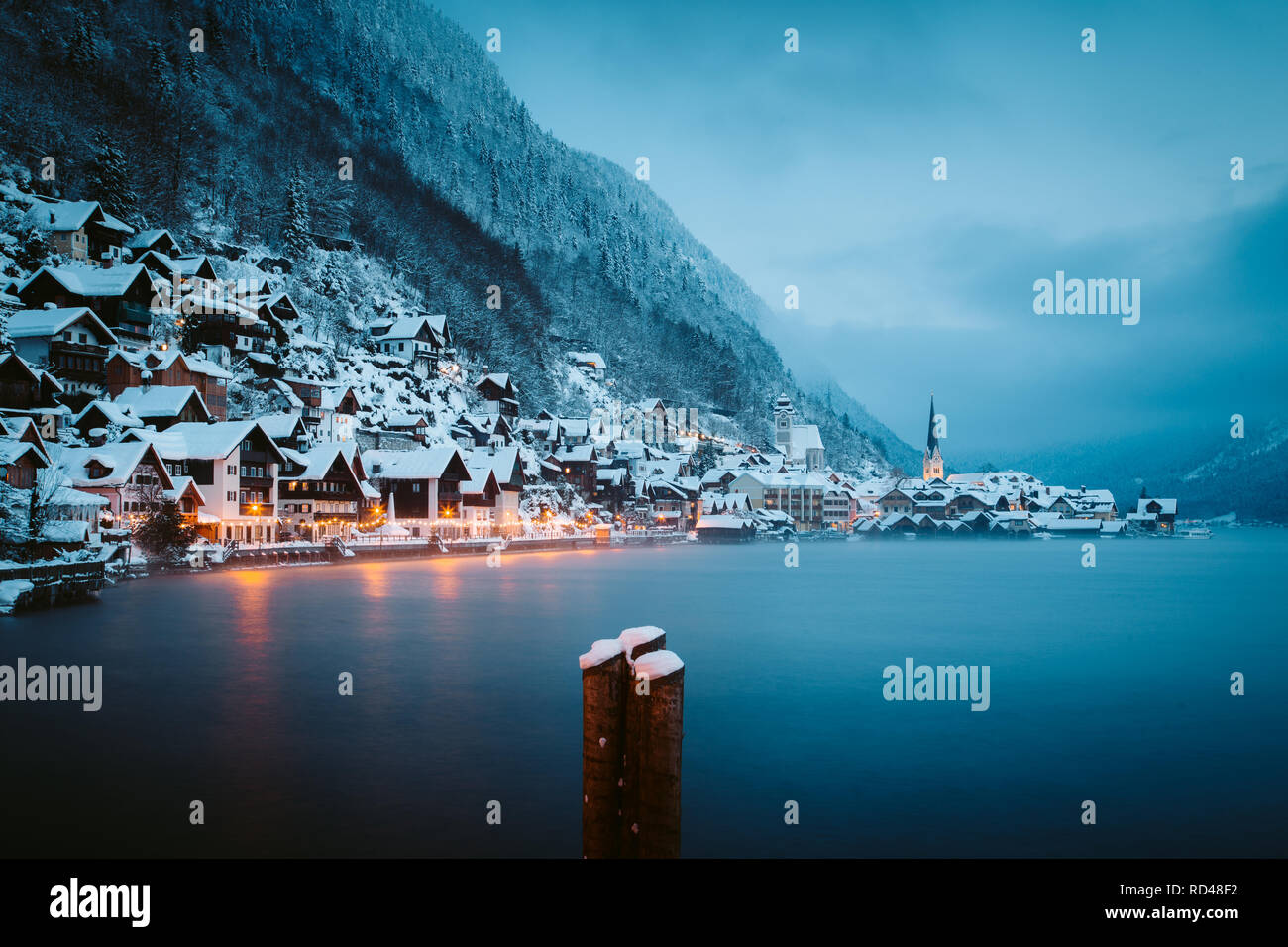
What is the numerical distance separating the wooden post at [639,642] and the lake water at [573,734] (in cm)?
597

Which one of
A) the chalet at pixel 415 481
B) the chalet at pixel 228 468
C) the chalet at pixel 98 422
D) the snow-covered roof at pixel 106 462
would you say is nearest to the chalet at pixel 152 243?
the chalet at pixel 415 481

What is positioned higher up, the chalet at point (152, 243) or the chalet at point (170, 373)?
the chalet at point (152, 243)

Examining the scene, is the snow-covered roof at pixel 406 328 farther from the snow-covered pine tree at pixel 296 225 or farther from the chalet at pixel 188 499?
the chalet at pixel 188 499

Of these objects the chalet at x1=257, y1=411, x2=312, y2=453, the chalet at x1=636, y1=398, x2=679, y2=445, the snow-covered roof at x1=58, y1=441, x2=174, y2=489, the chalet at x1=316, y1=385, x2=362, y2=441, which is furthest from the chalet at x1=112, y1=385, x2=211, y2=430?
the chalet at x1=636, y1=398, x2=679, y2=445

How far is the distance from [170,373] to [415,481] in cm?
2284

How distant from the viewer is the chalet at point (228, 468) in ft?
188

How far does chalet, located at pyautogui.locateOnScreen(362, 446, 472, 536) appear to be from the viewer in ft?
265

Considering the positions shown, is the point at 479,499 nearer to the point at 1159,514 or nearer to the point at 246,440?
the point at 246,440

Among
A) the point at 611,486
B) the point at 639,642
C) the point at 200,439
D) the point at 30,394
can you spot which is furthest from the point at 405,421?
the point at 639,642

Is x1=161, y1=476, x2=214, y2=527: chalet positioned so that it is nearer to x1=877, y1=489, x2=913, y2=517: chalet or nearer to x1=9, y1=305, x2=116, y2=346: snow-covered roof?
x1=9, y1=305, x2=116, y2=346: snow-covered roof

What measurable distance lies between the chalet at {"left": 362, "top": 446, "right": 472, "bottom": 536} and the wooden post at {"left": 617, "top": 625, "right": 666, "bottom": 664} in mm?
75160

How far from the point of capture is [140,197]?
96188 mm

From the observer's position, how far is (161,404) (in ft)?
198
